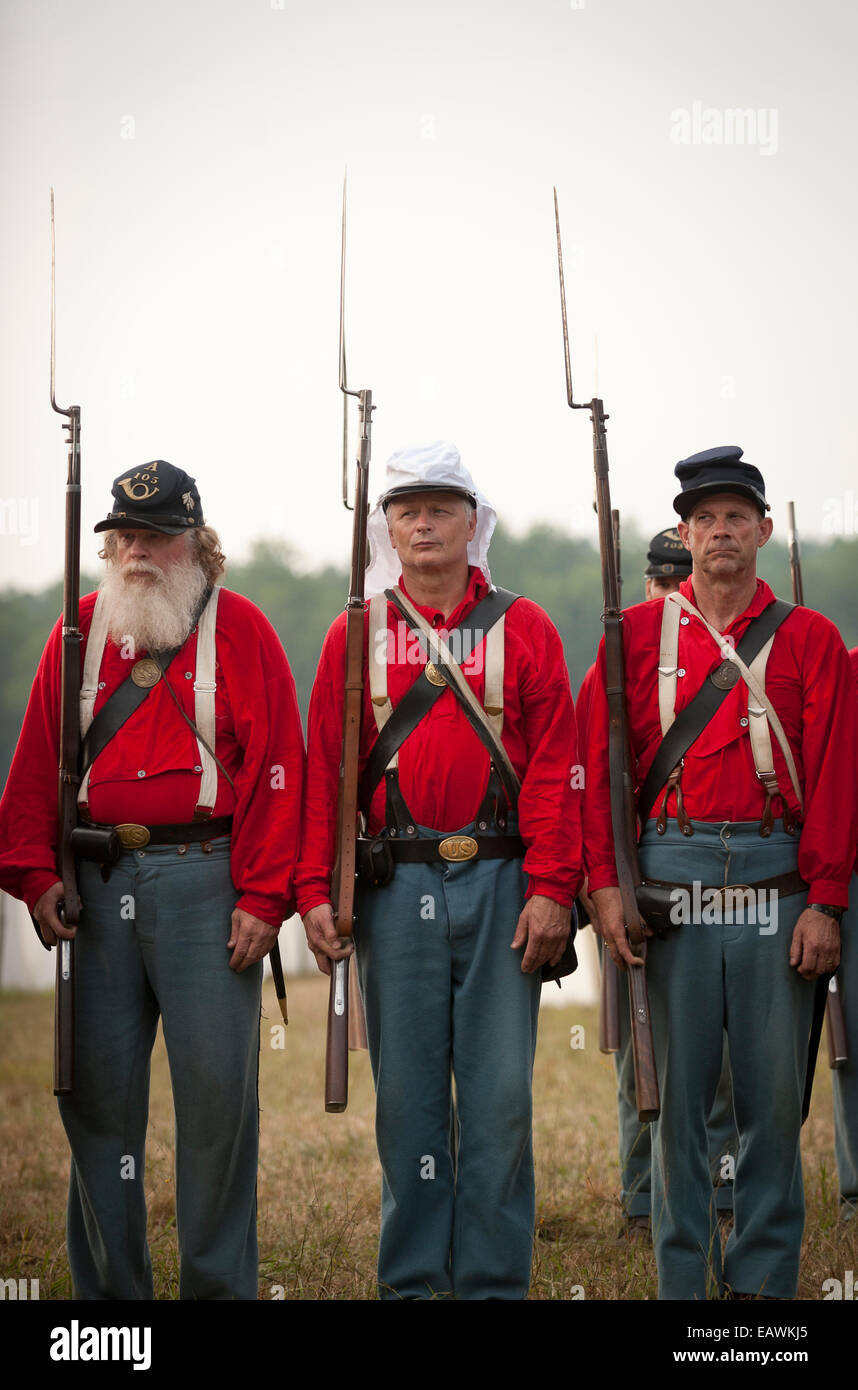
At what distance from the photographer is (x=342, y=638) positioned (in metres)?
4.80

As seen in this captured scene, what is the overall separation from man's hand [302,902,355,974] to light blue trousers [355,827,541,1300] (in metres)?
0.15

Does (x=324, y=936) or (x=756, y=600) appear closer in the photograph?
(x=324, y=936)

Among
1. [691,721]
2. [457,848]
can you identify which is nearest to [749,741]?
[691,721]

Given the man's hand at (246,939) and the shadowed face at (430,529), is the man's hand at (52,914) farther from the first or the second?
the shadowed face at (430,529)

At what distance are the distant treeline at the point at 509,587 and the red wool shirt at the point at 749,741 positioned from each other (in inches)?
755

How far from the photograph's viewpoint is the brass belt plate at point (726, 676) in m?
4.66

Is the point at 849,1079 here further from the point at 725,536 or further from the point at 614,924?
the point at 725,536

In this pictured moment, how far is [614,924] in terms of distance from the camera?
4.62 m

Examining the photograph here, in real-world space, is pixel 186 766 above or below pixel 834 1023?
above

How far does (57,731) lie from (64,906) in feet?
1.98

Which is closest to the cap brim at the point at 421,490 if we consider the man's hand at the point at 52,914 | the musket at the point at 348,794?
the musket at the point at 348,794

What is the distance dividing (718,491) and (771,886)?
1.34 m
